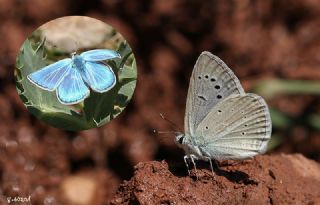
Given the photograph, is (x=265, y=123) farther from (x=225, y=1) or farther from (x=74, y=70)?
(x=225, y=1)

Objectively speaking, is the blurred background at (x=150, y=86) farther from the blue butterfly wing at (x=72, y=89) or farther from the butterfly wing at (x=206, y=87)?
the blue butterfly wing at (x=72, y=89)

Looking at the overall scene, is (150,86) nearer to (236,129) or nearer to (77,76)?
(236,129)

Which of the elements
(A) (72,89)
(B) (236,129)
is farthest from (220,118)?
(A) (72,89)

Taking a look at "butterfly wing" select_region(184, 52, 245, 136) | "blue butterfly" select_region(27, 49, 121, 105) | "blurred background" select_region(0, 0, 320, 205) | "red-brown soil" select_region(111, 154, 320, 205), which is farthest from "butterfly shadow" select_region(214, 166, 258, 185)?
"blurred background" select_region(0, 0, 320, 205)

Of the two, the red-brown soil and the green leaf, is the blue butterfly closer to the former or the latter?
the green leaf

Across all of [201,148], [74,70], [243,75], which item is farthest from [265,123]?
[243,75]

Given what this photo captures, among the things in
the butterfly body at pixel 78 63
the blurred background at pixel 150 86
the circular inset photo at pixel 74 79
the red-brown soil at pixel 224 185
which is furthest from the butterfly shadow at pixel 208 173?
the blurred background at pixel 150 86
